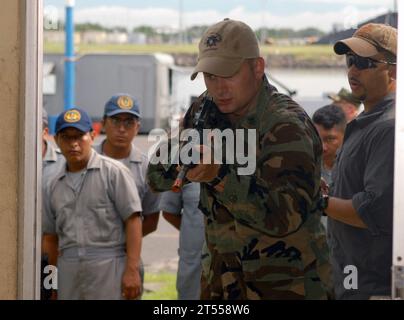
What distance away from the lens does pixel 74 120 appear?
11.4ft

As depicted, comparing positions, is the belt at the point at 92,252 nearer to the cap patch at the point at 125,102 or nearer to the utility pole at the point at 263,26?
the cap patch at the point at 125,102

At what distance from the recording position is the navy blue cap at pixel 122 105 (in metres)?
3.56

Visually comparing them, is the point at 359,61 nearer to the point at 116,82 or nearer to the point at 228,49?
the point at 228,49

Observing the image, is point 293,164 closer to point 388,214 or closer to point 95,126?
point 388,214

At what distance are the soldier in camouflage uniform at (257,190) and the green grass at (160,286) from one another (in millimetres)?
1258

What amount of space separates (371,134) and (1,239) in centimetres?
125

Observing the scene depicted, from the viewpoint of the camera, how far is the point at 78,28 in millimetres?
3330

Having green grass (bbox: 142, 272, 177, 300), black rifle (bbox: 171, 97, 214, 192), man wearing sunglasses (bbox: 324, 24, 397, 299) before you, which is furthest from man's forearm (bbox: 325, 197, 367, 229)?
green grass (bbox: 142, 272, 177, 300)

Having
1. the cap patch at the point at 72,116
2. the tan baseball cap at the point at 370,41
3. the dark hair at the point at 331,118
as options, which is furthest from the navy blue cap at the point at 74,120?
the tan baseball cap at the point at 370,41

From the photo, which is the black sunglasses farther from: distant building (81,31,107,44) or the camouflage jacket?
distant building (81,31,107,44)

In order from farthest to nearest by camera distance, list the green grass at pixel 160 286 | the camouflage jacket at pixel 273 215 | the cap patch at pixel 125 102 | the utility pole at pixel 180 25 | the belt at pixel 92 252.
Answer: the green grass at pixel 160 286, the cap patch at pixel 125 102, the belt at pixel 92 252, the utility pole at pixel 180 25, the camouflage jacket at pixel 273 215

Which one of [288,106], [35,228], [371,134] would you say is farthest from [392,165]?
[35,228]

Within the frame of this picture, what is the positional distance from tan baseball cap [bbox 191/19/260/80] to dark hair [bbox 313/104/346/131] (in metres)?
0.30

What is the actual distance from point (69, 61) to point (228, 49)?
A: 84cm
